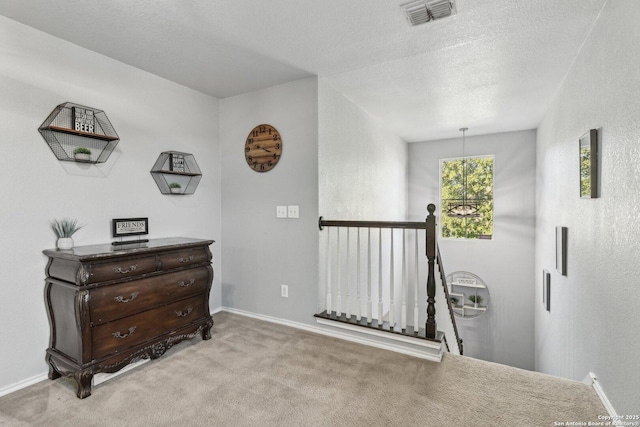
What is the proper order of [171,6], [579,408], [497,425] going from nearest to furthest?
[497,425], [579,408], [171,6]

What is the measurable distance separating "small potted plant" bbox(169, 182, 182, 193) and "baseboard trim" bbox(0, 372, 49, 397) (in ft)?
5.48

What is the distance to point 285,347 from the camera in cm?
260

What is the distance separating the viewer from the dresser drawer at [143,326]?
6.64ft

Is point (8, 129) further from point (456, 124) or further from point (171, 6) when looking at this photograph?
point (456, 124)

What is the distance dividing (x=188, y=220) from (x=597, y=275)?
3.40 meters

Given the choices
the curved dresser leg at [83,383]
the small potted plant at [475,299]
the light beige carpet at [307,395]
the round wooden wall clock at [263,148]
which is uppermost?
the round wooden wall clock at [263,148]

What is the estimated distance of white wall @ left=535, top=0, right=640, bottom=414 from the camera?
1542mm

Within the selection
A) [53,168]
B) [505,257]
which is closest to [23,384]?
[53,168]

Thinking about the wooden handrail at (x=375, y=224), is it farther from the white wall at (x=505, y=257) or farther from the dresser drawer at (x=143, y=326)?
the white wall at (x=505, y=257)

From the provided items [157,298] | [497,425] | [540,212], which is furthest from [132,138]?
[540,212]

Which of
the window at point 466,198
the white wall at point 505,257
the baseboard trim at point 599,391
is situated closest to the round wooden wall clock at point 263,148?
the baseboard trim at point 599,391

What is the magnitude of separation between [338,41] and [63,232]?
2.44 metres

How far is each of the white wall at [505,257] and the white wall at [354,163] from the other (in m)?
1.51

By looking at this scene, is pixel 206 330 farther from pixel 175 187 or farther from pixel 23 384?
pixel 175 187
